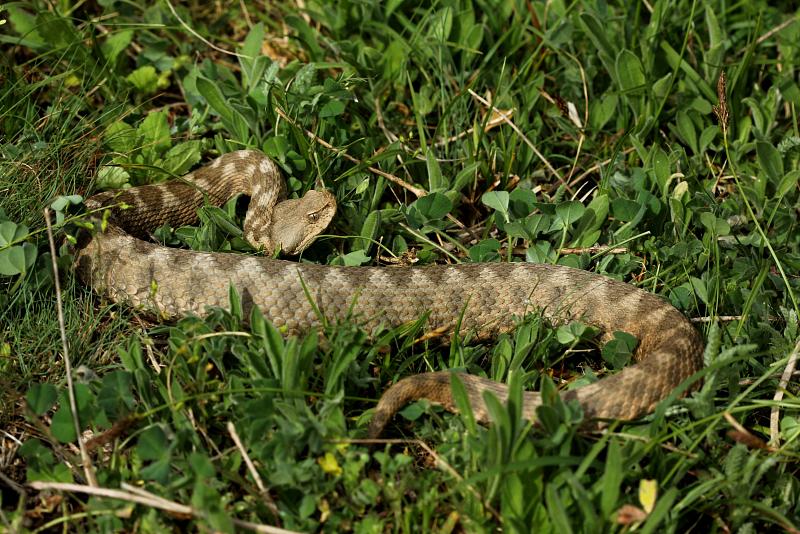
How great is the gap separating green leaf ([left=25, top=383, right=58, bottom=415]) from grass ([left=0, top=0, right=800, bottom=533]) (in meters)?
0.02

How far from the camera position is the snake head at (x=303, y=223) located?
529cm

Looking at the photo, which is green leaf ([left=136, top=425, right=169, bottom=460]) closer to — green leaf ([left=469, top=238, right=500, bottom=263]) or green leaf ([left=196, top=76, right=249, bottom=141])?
green leaf ([left=469, top=238, right=500, bottom=263])

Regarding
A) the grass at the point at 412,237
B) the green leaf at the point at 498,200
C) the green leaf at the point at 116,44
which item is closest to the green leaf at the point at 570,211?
the grass at the point at 412,237

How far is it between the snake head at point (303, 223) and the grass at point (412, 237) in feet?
0.59

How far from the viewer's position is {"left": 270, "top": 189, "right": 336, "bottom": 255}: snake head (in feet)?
17.4

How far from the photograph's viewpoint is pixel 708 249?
16.9 feet

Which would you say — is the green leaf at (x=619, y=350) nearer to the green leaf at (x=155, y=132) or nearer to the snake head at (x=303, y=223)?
the snake head at (x=303, y=223)

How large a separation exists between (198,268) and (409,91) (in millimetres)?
2190

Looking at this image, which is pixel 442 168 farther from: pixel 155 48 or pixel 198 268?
pixel 155 48

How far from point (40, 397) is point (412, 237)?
243 cm

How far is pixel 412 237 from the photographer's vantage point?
5512mm

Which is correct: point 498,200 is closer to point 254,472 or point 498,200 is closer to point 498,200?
point 498,200

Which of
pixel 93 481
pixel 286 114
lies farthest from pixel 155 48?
→ pixel 93 481

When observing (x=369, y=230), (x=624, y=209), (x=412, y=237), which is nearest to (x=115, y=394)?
(x=369, y=230)
